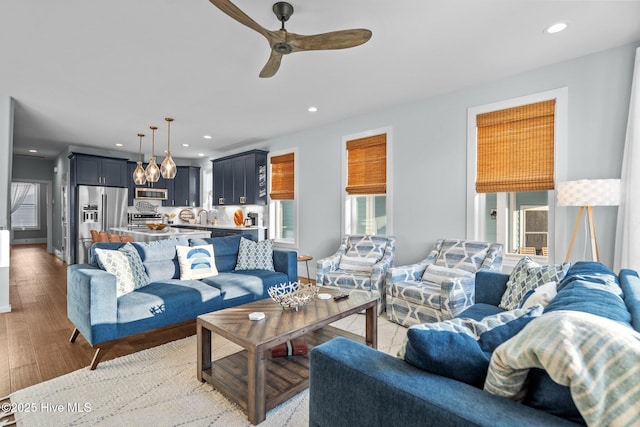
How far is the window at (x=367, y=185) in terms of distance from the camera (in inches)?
184

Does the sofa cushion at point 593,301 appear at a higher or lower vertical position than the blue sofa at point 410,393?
higher

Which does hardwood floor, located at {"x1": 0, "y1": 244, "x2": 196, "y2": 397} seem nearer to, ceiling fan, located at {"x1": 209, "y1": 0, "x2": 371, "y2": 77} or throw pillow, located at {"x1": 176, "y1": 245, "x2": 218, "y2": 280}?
throw pillow, located at {"x1": 176, "y1": 245, "x2": 218, "y2": 280}

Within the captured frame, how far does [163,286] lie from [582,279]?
3240 mm

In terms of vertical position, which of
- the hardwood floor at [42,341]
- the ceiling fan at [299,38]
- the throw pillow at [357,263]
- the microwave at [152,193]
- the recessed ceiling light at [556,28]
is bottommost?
the hardwood floor at [42,341]

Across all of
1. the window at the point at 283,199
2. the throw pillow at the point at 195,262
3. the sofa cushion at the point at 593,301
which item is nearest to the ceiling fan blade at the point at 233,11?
the sofa cushion at the point at 593,301

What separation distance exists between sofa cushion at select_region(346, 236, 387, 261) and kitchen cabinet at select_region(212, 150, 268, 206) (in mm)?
2811

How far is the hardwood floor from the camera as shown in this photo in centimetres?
238

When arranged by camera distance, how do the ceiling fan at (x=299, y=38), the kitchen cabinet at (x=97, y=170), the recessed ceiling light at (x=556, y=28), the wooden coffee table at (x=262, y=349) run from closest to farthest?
the wooden coffee table at (x=262, y=349) → the ceiling fan at (x=299, y=38) → the recessed ceiling light at (x=556, y=28) → the kitchen cabinet at (x=97, y=170)

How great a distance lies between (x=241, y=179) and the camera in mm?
6875

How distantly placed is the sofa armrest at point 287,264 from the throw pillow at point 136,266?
1.44m

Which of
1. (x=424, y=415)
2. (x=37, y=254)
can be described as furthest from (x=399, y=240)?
(x=37, y=254)

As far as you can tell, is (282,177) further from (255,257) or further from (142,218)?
(142,218)

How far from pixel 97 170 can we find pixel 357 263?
6.41m

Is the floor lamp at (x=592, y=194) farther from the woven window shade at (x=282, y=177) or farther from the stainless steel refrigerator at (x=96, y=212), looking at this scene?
the stainless steel refrigerator at (x=96, y=212)
